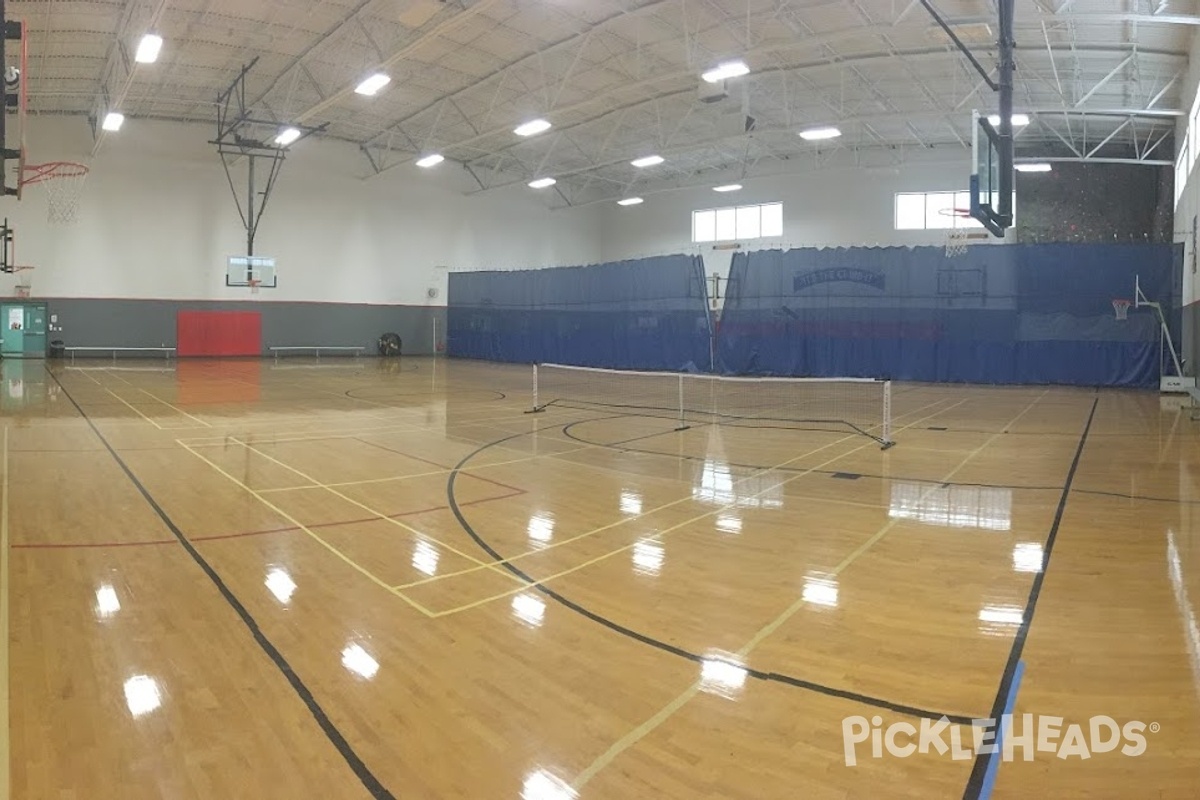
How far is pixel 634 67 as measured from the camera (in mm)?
20344

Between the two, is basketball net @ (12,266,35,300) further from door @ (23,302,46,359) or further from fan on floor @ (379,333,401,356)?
fan on floor @ (379,333,401,356)

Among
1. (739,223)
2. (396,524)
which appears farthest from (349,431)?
(739,223)

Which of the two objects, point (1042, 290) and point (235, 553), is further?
point (1042, 290)

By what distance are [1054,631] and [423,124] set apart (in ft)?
87.7

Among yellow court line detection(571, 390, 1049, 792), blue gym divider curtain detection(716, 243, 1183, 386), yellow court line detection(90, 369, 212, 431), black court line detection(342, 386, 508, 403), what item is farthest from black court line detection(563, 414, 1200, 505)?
blue gym divider curtain detection(716, 243, 1183, 386)

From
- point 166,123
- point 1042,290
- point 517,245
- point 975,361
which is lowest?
point 975,361

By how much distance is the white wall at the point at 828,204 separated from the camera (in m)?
26.4

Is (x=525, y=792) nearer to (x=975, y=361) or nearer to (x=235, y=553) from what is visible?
(x=235, y=553)

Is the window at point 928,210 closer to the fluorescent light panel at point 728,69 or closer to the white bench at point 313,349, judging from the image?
the fluorescent light panel at point 728,69

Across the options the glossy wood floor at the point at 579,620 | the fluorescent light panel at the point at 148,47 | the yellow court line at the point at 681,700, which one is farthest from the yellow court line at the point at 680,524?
the fluorescent light panel at the point at 148,47

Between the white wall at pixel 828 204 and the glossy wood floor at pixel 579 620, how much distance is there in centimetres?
1975

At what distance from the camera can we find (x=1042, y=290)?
1933cm

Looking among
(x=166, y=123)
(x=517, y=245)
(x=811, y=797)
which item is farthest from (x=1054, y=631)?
(x=517, y=245)

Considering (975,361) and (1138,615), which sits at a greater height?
(975,361)
